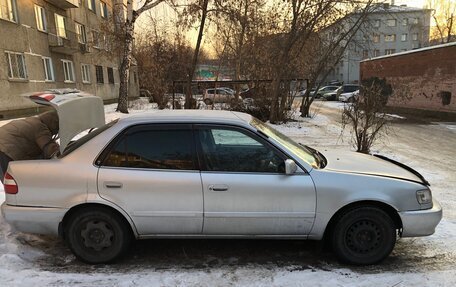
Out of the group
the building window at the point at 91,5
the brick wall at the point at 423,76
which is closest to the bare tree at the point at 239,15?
the brick wall at the point at 423,76

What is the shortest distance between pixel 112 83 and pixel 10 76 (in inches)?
699

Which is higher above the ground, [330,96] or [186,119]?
[186,119]

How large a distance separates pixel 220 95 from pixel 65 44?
563 inches

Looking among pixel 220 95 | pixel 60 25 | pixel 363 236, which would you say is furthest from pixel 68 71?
pixel 363 236

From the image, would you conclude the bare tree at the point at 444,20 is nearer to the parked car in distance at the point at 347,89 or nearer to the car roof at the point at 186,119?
the parked car in distance at the point at 347,89

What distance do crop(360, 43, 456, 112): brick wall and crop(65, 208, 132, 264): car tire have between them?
18924 mm

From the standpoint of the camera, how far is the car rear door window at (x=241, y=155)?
370 cm

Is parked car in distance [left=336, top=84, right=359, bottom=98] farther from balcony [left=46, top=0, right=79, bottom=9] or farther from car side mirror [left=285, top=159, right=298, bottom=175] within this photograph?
car side mirror [left=285, top=159, right=298, bottom=175]

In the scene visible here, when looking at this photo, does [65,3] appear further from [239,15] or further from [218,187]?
[218,187]

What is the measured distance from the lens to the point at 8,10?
19.3m

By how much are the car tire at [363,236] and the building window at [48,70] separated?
2357 centimetres

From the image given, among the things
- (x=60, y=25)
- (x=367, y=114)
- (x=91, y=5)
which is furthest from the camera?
(x=91, y=5)

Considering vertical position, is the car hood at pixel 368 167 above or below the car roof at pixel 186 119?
below

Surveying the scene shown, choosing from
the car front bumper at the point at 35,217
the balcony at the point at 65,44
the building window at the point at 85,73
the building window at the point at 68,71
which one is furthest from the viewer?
the building window at the point at 85,73
